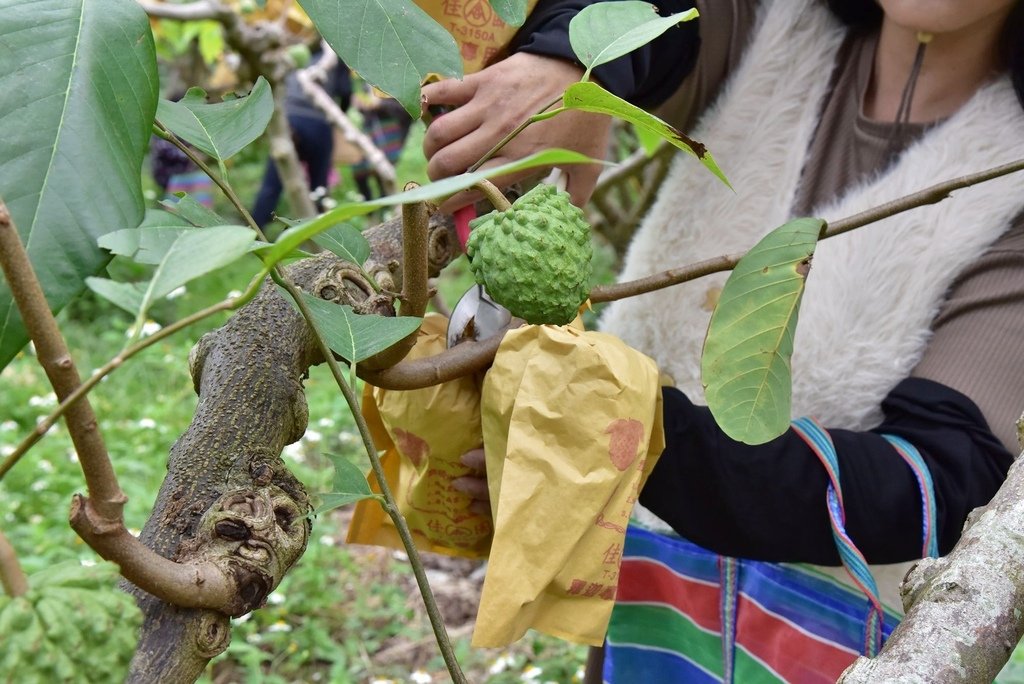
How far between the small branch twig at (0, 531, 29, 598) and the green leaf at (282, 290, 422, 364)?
0.79ft

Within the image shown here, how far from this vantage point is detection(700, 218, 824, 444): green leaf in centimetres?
77

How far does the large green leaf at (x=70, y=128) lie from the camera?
19.5 inches

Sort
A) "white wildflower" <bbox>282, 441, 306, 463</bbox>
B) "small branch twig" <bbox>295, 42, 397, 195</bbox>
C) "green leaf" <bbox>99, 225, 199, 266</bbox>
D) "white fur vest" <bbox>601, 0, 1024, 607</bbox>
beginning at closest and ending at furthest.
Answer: "green leaf" <bbox>99, 225, 199, 266</bbox> < "white fur vest" <bbox>601, 0, 1024, 607</bbox> < "small branch twig" <bbox>295, 42, 397, 195</bbox> < "white wildflower" <bbox>282, 441, 306, 463</bbox>

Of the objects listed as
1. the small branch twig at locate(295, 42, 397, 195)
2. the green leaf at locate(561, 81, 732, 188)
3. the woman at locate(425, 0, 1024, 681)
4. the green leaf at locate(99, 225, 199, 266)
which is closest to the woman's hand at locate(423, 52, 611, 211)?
the woman at locate(425, 0, 1024, 681)

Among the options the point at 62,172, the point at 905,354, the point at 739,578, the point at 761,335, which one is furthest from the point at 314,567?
the point at 62,172

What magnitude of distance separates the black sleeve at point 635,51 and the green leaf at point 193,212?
1.23ft

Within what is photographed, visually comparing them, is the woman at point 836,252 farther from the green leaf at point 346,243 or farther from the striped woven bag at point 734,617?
the green leaf at point 346,243

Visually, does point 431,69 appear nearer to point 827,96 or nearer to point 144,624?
point 144,624

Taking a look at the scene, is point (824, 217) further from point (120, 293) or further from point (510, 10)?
point (120, 293)

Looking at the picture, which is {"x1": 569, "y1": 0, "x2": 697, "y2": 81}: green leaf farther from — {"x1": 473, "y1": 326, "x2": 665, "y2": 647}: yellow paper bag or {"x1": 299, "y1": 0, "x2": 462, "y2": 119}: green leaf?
{"x1": 473, "y1": 326, "x2": 665, "y2": 647}: yellow paper bag

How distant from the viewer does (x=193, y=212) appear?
Result: 0.63m

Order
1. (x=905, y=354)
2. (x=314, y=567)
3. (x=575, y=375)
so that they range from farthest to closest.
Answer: (x=314, y=567)
(x=905, y=354)
(x=575, y=375)

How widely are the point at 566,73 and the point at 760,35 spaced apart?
0.45 meters

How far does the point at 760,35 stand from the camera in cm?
123
